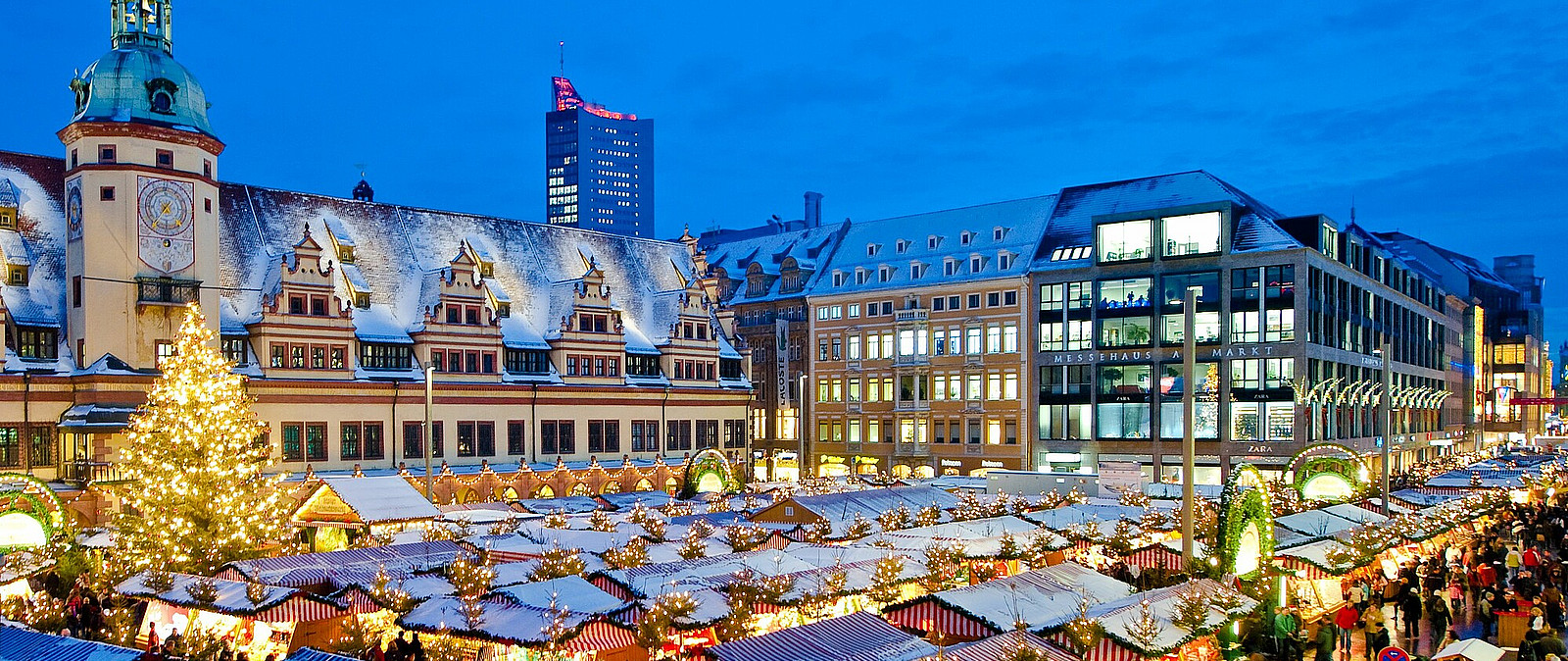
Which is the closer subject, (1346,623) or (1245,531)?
(1346,623)

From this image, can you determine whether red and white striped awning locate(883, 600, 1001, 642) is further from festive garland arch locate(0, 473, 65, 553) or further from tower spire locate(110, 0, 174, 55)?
tower spire locate(110, 0, 174, 55)

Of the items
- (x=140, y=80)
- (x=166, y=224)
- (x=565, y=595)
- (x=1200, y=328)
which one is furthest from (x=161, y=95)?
(x=1200, y=328)

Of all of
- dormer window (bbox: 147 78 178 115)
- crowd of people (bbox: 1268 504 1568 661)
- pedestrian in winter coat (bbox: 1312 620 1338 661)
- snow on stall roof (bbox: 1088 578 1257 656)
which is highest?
dormer window (bbox: 147 78 178 115)

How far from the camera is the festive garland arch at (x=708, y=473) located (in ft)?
162

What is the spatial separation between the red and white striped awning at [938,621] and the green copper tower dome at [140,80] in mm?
38330

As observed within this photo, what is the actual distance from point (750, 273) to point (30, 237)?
48.4 m

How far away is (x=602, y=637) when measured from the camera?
21.7 metres

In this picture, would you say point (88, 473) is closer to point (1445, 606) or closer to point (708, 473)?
point (708, 473)

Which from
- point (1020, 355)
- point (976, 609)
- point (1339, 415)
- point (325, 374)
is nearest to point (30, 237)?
point (325, 374)

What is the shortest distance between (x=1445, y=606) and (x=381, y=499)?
2628 cm

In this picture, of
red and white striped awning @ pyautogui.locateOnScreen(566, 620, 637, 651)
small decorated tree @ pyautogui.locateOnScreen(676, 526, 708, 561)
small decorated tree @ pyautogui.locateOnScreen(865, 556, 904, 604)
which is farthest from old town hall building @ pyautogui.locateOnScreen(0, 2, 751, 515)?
red and white striped awning @ pyautogui.locateOnScreen(566, 620, 637, 651)

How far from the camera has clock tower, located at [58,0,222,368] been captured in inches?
1898

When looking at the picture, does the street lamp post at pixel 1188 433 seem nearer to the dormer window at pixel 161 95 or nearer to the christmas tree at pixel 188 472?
the christmas tree at pixel 188 472

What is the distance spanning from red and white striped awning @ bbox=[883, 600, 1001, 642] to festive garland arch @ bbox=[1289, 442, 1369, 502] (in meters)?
24.6
